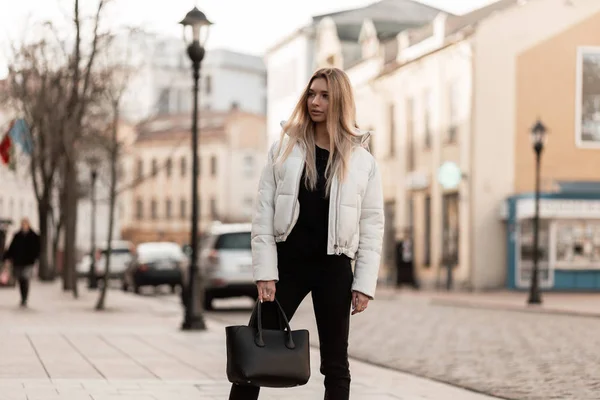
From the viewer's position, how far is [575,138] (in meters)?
37.7

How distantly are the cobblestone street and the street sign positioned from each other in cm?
1364

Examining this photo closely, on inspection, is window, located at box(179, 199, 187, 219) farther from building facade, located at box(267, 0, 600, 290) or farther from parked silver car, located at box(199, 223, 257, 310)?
parked silver car, located at box(199, 223, 257, 310)

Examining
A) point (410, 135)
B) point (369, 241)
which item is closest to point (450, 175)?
point (410, 135)

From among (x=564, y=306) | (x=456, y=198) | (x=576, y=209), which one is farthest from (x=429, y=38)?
(x=564, y=306)

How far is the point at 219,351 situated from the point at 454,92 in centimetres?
2658

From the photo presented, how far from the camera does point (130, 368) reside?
11688mm

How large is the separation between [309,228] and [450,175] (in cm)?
3289

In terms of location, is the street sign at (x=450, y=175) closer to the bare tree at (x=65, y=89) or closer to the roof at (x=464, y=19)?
the roof at (x=464, y=19)

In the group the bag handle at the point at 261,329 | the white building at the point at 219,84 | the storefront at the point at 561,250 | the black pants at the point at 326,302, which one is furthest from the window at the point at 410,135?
the white building at the point at 219,84

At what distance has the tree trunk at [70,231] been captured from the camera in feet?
94.5

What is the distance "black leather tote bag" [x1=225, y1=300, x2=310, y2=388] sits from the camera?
234 inches

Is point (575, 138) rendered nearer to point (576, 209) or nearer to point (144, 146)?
point (576, 209)

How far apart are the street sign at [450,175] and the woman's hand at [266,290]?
32700 mm

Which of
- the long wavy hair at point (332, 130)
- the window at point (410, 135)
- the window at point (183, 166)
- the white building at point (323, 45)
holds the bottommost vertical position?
the long wavy hair at point (332, 130)
